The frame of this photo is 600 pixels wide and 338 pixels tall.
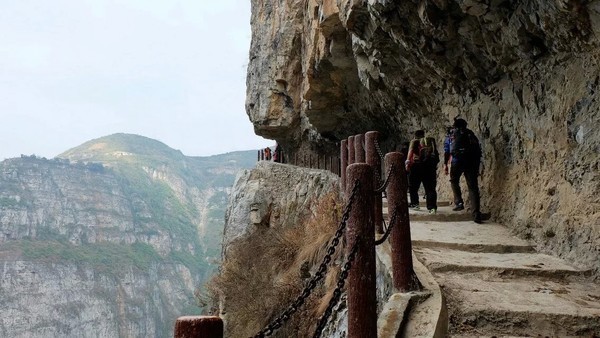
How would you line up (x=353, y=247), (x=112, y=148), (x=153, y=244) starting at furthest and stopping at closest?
(x=112, y=148) < (x=153, y=244) < (x=353, y=247)

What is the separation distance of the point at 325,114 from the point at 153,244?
114062 mm

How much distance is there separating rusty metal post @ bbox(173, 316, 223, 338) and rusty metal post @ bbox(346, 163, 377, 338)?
55.2 inches

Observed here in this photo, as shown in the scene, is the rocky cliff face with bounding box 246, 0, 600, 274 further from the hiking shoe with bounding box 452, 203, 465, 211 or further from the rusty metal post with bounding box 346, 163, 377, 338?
the rusty metal post with bounding box 346, 163, 377, 338

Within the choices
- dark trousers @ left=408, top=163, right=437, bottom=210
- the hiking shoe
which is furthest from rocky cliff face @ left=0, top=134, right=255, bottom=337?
the hiking shoe

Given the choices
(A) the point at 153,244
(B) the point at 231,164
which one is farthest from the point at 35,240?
(B) the point at 231,164

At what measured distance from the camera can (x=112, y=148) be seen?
543 ft

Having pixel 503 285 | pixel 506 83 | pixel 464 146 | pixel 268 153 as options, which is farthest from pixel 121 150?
pixel 503 285

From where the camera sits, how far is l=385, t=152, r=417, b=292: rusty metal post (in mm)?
3623

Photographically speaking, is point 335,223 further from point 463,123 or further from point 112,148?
point 112,148

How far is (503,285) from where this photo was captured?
13.7ft

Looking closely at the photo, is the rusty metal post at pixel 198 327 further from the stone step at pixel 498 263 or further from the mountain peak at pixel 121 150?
the mountain peak at pixel 121 150

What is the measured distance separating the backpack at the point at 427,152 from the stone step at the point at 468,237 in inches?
50.8

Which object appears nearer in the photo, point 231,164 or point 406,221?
point 406,221

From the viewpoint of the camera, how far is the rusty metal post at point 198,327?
5.80ft
